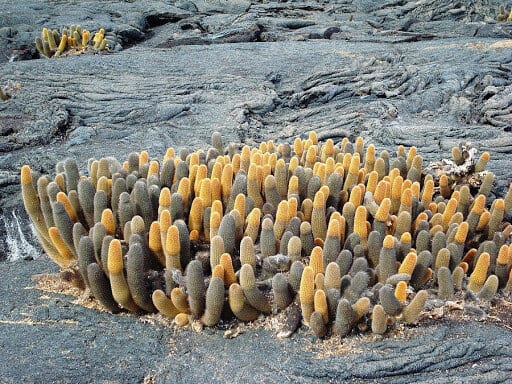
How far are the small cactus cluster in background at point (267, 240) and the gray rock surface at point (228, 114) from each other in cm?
19

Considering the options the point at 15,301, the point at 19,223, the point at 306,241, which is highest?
the point at 306,241

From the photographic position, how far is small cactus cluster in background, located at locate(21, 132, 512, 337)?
2682mm

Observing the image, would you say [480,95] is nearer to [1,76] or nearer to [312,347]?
[312,347]

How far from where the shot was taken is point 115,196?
10.9 ft

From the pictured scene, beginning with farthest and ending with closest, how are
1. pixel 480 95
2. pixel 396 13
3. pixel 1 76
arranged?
pixel 396 13 → pixel 1 76 → pixel 480 95

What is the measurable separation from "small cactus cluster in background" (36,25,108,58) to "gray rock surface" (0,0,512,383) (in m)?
0.51

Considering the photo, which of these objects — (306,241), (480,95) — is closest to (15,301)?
(306,241)

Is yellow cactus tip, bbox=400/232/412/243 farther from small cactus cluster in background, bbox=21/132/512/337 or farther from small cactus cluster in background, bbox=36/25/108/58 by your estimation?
small cactus cluster in background, bbox=36/25/108/58

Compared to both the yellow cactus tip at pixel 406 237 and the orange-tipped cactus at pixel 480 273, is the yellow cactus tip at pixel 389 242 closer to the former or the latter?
the yellow cactus tip at pixel 406 237

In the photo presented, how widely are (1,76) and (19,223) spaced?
359 centimetres

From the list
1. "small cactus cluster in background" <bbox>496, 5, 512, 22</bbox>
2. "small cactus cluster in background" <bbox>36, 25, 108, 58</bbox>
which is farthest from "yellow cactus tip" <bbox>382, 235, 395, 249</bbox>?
"small cactus cluster in background" <bbox>496, 5, 512, 22</bbox>

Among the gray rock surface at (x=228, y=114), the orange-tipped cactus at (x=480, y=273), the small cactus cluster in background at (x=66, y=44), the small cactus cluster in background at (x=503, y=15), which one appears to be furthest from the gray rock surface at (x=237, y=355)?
the small cactus cluster in background at (x=503, y=15)

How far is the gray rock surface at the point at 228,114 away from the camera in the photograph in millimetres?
2568

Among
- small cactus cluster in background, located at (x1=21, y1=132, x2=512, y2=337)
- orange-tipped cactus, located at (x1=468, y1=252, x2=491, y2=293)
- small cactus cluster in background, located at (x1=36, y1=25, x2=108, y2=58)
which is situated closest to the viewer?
small cactus cluster in background, located at (x1=21, y1=132, x2=512, y2=337)
